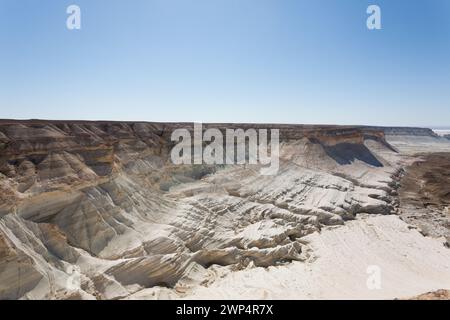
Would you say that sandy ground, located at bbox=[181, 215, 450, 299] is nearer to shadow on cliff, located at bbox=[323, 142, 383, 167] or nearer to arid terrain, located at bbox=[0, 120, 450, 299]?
arid terrain, located at bbox=[0, 120, 450, 299]

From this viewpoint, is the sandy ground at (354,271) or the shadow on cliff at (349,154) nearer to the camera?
the sandy ground at (354,271)

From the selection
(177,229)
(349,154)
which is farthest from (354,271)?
(349,154)

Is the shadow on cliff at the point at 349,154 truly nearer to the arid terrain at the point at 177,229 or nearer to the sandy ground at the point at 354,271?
the arid terrain at the point at 177,229

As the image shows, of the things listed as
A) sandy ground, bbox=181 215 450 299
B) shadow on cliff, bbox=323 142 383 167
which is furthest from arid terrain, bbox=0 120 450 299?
shadow on cliff, bbox=323 142 383 167

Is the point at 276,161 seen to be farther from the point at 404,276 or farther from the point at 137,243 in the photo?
the point at 137,243

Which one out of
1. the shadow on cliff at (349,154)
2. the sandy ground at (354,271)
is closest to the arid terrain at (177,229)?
the sandy ground at (354,271)
